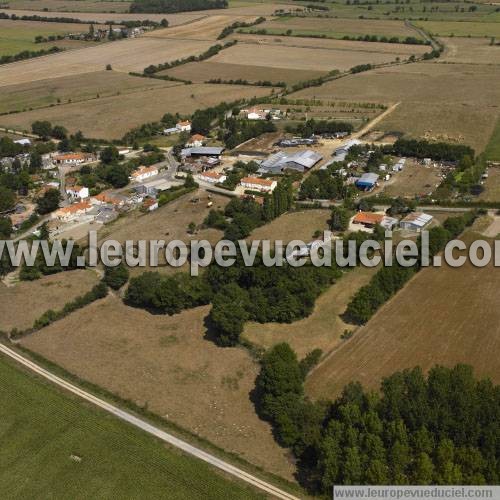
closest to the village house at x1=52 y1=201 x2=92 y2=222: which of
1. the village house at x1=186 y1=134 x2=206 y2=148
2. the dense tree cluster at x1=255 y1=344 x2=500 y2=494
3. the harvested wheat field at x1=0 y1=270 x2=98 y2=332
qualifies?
the harvested wheat field at x1=0 y1=270 x2=98 y2=332

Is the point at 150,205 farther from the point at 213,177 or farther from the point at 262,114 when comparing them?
the point at 262,114

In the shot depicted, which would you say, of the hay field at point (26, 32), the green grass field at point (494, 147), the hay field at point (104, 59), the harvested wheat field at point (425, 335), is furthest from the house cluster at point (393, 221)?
the hay field at point (26, 32)

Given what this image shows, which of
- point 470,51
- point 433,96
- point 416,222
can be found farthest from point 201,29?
point 416,222

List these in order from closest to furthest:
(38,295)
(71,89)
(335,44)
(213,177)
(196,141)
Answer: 1. (38,295)
2. (213,177)
3. (196,141)
4. (71,89)
5. (335,44)

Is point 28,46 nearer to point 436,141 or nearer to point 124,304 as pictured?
point 436,141

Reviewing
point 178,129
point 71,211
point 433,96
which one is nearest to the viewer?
point 71,211

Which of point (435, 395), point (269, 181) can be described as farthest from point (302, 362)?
point (269, 181)
